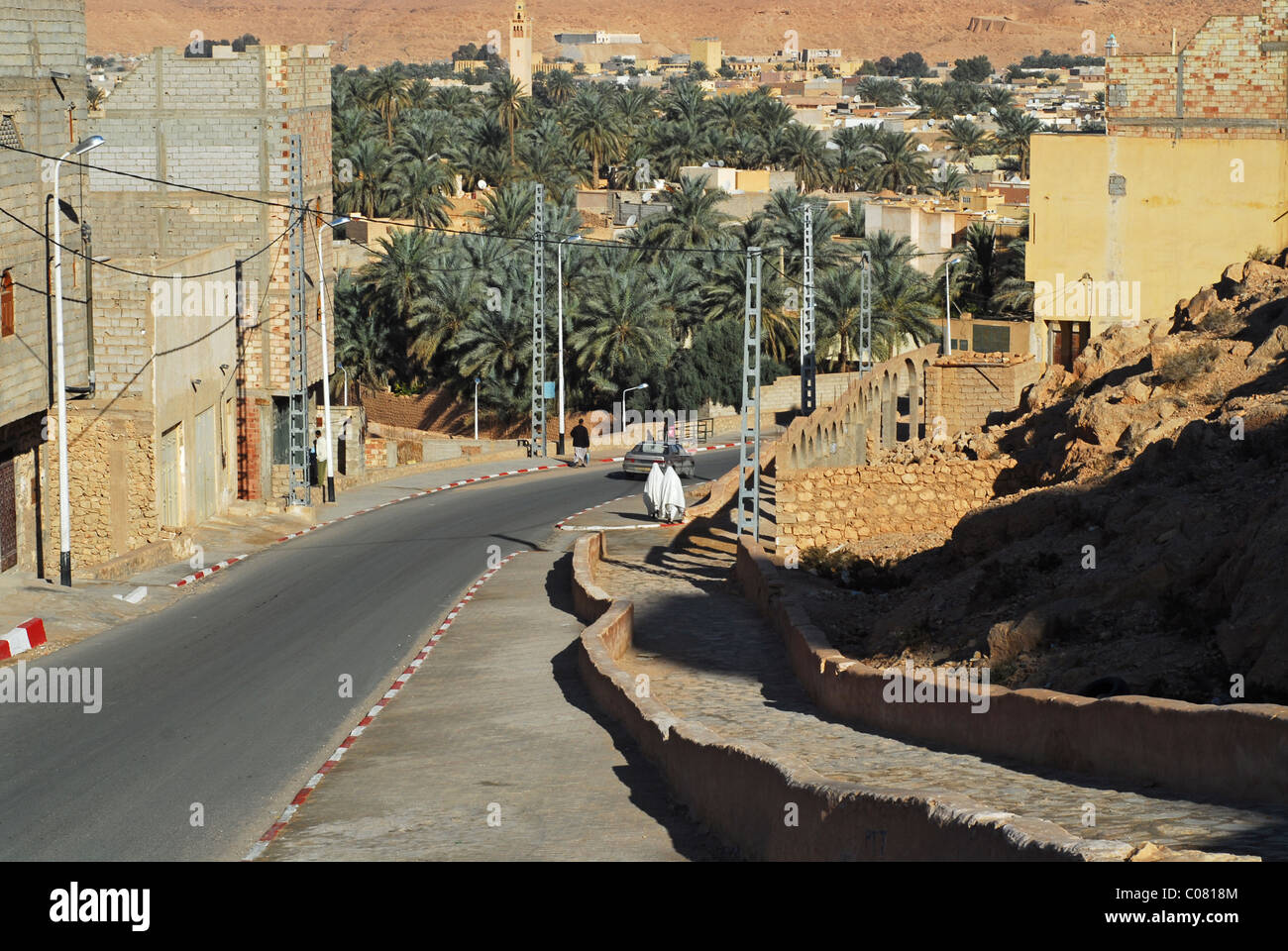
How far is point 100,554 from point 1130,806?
2269 cm

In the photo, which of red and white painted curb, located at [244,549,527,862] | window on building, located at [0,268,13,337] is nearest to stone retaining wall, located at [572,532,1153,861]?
red and white painted curb, located at [244,549,527,862]

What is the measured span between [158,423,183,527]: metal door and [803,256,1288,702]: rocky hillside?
1240cm

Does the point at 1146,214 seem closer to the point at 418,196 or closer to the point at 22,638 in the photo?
the point at 22,638

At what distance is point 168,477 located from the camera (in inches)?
1246

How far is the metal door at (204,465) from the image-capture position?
34.0m

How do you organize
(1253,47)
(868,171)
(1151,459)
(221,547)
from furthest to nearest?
(868,171)
(1253,47)
(221,547)
(1151,459)

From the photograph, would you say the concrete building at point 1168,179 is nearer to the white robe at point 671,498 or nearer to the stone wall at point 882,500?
the white robe at point 671,498

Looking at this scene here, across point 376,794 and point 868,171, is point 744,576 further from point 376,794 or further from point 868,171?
point 868,171

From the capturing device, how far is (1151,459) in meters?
22.3

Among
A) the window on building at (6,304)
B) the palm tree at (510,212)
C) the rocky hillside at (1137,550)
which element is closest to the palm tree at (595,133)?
the palm tree at (510,212)

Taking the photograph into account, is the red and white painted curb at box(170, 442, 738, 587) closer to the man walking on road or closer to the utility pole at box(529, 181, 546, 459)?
the man walking on road

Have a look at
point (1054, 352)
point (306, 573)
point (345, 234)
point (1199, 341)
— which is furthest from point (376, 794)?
point (345, 234)

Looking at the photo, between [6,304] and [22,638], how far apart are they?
294 inches

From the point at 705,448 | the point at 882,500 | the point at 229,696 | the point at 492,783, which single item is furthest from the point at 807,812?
the point at 705,448
